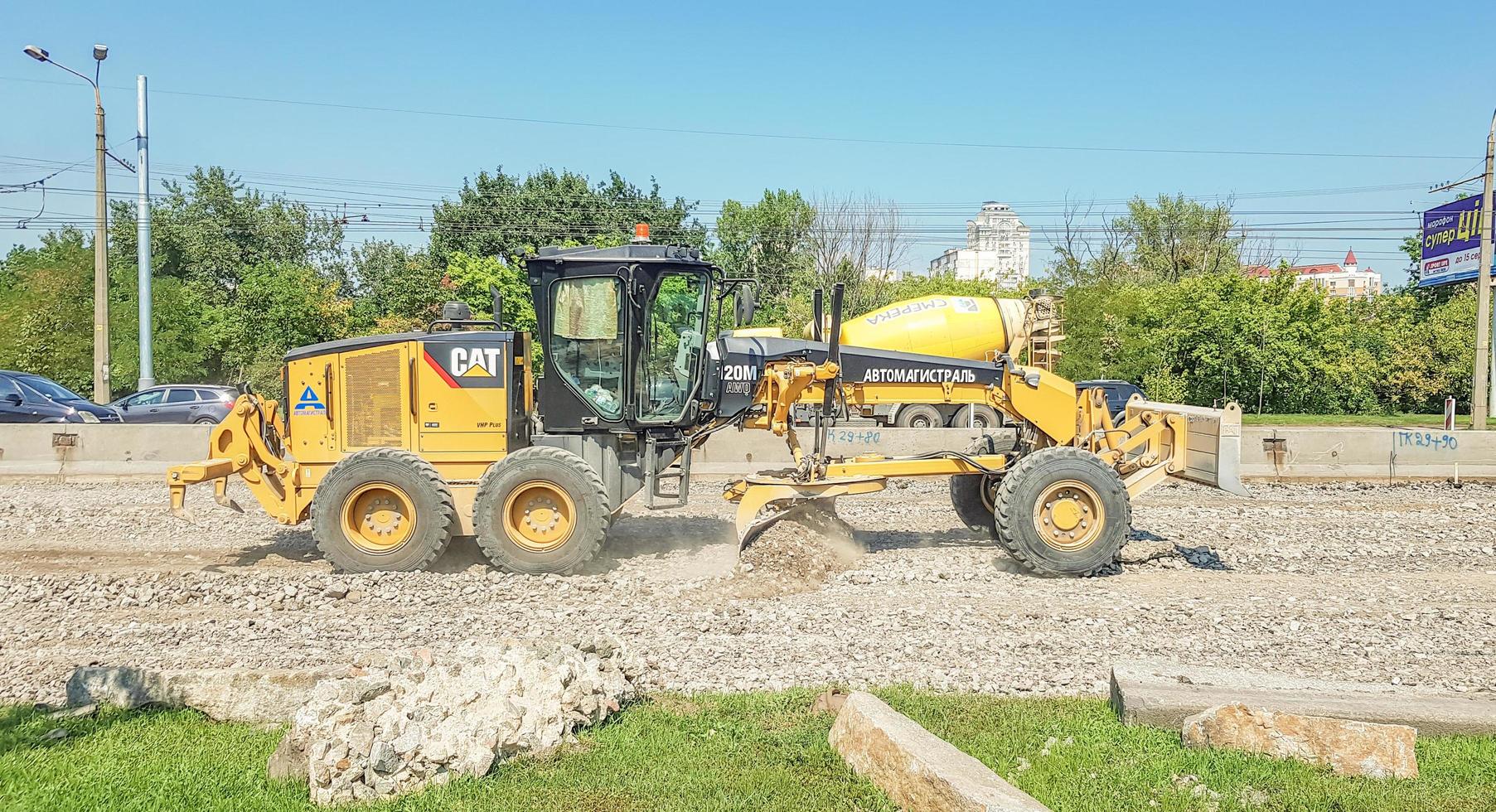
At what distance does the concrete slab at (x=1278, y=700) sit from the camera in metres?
5.05

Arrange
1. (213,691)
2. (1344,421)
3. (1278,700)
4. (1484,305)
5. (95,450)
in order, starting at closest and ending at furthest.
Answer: (1278,700) < (213,691) < (95,450) < (1484,305) < (1344,421)

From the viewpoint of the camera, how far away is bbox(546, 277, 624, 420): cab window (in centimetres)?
959

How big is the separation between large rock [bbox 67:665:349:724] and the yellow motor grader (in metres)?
3.86

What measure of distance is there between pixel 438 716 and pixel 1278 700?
12.9ft

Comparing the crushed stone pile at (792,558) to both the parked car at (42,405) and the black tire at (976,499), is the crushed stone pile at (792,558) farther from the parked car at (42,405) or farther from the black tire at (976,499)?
the parked car at (42,405)

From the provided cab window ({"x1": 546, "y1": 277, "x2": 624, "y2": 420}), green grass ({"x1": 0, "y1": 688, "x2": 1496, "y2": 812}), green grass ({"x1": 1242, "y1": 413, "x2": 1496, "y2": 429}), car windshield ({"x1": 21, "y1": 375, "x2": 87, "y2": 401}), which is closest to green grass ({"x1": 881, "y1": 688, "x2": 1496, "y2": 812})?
green grass ({"x1": 0, "y1": 688, "x2": 1496, "y2": 812})

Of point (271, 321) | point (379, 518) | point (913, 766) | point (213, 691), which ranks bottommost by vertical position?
point (213, 691)

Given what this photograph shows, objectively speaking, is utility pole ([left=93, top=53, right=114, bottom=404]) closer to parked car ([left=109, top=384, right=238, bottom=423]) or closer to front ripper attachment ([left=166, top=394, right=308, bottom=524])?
parked car ([left=109, top=384, right=238, bottom=423])

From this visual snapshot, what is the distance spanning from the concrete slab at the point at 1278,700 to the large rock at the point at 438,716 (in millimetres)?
2657

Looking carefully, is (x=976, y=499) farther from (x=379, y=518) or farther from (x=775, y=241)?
(x=775, y=241)

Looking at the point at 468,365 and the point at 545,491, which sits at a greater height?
the point at 468,365

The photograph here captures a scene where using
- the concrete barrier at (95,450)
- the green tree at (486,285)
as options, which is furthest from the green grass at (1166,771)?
the green tree at (486,285)

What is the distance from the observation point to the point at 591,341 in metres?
9.68

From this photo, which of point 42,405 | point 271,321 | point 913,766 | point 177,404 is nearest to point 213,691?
point 913,766
